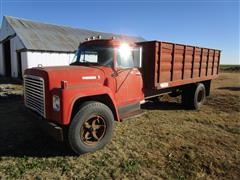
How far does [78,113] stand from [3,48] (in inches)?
851

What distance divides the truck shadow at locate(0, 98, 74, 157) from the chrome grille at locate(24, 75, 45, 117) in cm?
27

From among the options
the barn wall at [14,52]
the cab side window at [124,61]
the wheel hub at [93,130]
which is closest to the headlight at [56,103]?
the wheel hub at [93,130]

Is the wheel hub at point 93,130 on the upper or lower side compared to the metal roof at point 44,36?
lower

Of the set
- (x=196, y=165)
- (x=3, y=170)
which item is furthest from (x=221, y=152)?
(x=3, y=170)

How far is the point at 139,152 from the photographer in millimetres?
4586

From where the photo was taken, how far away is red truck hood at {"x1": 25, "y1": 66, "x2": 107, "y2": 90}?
4195 millimetres

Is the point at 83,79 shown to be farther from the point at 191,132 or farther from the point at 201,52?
the point at 201,52

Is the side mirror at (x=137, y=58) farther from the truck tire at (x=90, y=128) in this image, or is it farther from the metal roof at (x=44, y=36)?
the metal roof at (x=44, y=36)

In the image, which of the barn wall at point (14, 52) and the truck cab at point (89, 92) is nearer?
the truck cab at point (89, 92)

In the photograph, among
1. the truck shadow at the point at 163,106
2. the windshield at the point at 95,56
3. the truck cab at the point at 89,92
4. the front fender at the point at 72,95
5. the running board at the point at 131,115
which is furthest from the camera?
the truck shadow at the point at 163,106

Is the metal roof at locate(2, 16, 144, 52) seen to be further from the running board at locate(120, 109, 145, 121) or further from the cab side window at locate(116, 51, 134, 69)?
the running board at locate(120, 109, 145, 121)

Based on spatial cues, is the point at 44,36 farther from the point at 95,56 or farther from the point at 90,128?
the point at 90,128

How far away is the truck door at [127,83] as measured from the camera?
5211 millimetres

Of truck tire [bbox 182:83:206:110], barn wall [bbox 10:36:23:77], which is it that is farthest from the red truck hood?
barn wall [bbox 10:36:23:77]
